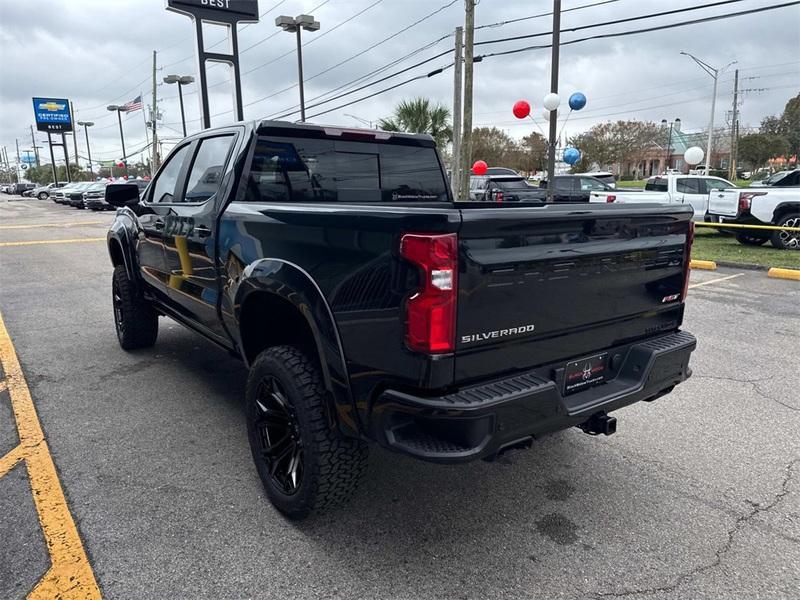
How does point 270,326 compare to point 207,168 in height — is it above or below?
below

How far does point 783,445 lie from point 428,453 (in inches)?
106

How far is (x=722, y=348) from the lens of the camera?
18.6 ft

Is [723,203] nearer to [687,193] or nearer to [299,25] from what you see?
[687,193]

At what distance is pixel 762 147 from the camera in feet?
220

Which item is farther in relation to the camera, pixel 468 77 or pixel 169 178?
pixel 468 77

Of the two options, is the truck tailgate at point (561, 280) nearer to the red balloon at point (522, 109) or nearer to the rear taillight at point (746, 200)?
the rear taillight at point (746, 200)

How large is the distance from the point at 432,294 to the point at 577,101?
17.4 metres

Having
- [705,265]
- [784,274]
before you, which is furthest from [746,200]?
[784,274]

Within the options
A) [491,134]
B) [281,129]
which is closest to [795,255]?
[281,129]

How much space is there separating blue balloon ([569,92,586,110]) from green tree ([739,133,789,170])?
62.1 meters

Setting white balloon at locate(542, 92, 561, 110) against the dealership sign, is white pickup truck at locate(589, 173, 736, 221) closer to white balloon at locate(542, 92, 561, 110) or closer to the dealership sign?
white balloon at locate(542, 92, 561, 110)

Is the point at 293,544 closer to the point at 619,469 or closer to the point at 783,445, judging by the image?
the point at 619,469

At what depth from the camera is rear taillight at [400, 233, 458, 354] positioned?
81.8 inches

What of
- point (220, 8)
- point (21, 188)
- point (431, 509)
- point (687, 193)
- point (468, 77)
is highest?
point (220, 8)
